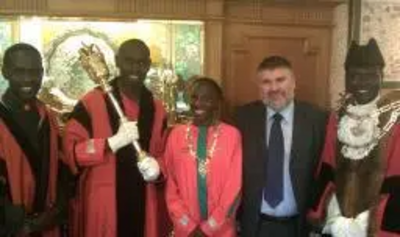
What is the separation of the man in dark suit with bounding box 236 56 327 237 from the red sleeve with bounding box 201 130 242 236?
0.07m

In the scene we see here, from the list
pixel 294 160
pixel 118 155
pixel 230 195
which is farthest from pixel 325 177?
pixel 118 155

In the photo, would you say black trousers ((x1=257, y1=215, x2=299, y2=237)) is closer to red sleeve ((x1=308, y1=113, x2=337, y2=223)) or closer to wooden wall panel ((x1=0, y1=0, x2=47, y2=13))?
red sleeve ((x1=308, y1=113, x2=337, y2=223))

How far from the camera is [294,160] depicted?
2742 millimetres

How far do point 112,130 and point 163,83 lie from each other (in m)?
1.08

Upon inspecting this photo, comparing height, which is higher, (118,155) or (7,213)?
(118,155)

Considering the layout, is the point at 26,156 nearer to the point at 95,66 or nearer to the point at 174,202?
the point at 95,66

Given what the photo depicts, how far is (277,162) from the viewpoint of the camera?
9.04 ft

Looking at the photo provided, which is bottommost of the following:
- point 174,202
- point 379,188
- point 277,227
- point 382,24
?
point 277,227

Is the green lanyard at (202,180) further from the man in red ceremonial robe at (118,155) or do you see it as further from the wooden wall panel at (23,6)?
the wooden wall panel at (23,6)

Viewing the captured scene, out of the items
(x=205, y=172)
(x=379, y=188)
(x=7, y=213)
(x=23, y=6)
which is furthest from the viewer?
(x=23, y=6)

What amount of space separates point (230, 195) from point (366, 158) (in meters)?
0.59

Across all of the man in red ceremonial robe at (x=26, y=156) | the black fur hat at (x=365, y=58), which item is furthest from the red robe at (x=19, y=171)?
the black fur hat at (x=365, y=58)

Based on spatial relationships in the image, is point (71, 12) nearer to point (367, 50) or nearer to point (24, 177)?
point (24, 177)

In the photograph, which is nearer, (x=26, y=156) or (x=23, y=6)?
(x=26, y=156)
